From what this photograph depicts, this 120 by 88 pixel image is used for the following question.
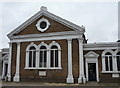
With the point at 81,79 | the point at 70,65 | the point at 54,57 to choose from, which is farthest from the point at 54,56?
the point at 81,79

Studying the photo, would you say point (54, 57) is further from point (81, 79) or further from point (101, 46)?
point (101, 46)

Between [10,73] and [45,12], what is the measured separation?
848 cm

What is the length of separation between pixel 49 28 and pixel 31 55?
3.86 metres

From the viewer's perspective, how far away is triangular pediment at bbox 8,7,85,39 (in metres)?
17.6

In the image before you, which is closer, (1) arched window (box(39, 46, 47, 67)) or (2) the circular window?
(1) arched window (box(39, 46, 47, 67))

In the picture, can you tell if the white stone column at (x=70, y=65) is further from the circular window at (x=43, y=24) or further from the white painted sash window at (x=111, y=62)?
the circular window at (x=43, y=24)

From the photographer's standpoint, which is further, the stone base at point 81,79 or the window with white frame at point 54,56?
the window with white frame at point 54,56

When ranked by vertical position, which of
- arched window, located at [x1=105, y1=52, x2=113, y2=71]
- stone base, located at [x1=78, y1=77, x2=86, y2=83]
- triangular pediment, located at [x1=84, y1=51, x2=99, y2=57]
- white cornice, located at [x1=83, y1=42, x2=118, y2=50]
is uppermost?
white cornice, located at [x1=83, y1=42, x2=118, y2=50]

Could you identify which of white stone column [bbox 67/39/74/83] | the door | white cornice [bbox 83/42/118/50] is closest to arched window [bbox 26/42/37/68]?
white stone column [bbox 67/39/74/83]

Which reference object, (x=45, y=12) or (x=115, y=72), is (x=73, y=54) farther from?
(x=45, y=12)

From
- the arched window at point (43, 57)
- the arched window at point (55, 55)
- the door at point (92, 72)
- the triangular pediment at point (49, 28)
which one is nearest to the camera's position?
the door at point (92, 72)

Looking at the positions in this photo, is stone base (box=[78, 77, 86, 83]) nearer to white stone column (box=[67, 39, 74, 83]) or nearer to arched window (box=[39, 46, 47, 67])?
white stone column (box=[67, 39, 74, 83])

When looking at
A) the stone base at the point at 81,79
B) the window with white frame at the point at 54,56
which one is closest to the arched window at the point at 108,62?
the stone base at the point at 81,79

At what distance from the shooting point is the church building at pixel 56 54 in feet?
54.0
